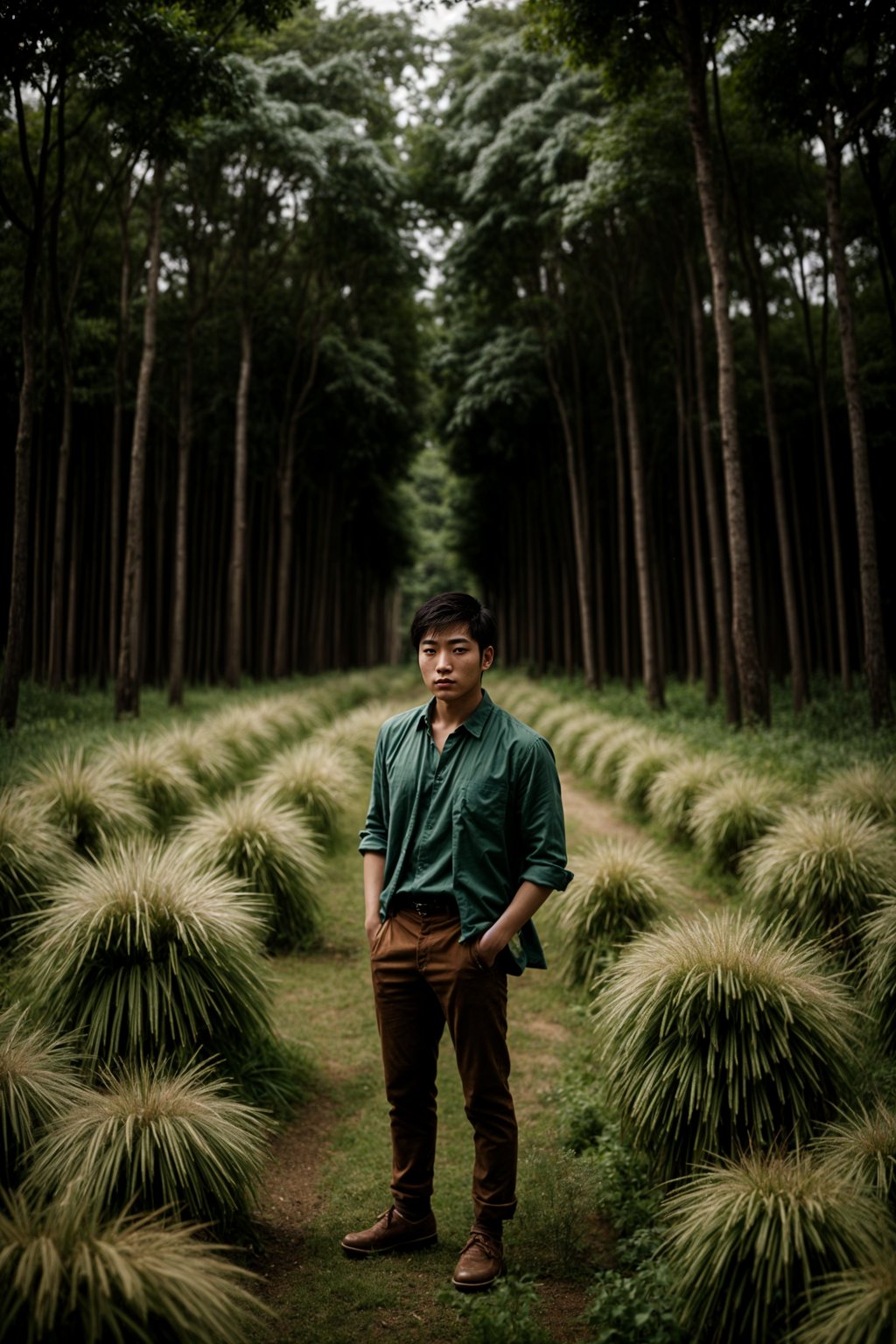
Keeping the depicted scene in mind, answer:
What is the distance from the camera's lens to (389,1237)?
3049 mm

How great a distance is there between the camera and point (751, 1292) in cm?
258

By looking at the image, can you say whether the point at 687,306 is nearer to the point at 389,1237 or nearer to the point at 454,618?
the point at 454,618

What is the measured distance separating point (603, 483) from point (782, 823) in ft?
64.4

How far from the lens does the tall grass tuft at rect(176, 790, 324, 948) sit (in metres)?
6.04

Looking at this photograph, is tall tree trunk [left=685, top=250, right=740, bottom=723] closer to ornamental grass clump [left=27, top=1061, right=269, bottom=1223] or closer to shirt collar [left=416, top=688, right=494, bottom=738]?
shirt collar [left=416, top=688, right=494, bottom=738]

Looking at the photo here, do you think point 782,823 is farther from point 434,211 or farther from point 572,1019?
point 434,211

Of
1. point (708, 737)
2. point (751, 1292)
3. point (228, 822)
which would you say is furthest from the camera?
point (708, 737)

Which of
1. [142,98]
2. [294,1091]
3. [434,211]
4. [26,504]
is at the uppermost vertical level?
[434,211]

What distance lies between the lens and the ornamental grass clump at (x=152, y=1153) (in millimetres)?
2734

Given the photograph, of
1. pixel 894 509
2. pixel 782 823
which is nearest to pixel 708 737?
pixel 782 823

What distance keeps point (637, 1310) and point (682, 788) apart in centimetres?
588

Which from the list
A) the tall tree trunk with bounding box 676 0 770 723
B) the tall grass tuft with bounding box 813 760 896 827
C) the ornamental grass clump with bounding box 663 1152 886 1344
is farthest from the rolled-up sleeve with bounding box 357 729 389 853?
the tall tree trunk with bounding box 676 0 770 723

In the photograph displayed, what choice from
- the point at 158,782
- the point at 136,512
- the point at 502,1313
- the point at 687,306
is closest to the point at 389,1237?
the point at 502,1313

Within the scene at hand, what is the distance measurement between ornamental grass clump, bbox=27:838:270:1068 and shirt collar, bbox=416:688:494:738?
1.70 m
